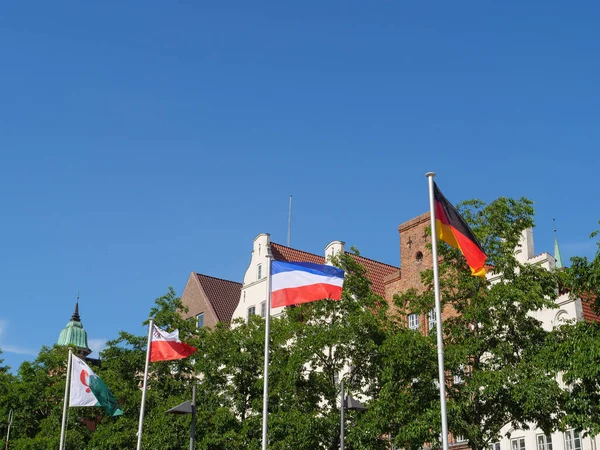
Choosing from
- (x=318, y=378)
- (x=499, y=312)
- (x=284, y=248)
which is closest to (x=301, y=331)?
(x=318, y=378)

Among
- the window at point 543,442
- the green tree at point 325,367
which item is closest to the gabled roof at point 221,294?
the green tree at point 325,367

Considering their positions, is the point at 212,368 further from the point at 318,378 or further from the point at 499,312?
the point at 499,312

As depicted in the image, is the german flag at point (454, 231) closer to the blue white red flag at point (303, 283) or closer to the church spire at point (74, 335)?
the blue white red flag at point (303, 283)

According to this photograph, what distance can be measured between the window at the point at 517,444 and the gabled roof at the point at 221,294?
26.9m

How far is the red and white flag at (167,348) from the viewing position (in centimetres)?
3800

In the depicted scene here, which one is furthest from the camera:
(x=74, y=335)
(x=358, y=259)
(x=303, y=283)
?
(x=74, y=335)

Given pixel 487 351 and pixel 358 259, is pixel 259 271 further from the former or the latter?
pixel 487 351

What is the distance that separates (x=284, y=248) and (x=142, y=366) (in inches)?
544

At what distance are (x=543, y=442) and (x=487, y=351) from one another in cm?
1016

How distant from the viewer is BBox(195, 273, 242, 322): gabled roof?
64150mm

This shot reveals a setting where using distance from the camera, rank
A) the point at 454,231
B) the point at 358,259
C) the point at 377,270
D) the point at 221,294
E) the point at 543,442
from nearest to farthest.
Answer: the point at 454,231 → the point at 543,442 → the point at 358,259 → the point at 377,270 → the point at 221,294

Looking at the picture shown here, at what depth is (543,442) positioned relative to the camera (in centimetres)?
4031

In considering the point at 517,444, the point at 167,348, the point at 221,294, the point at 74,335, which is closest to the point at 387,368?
the point at 167,348

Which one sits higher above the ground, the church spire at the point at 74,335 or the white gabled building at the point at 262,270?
the church spire at the point at 74,335
